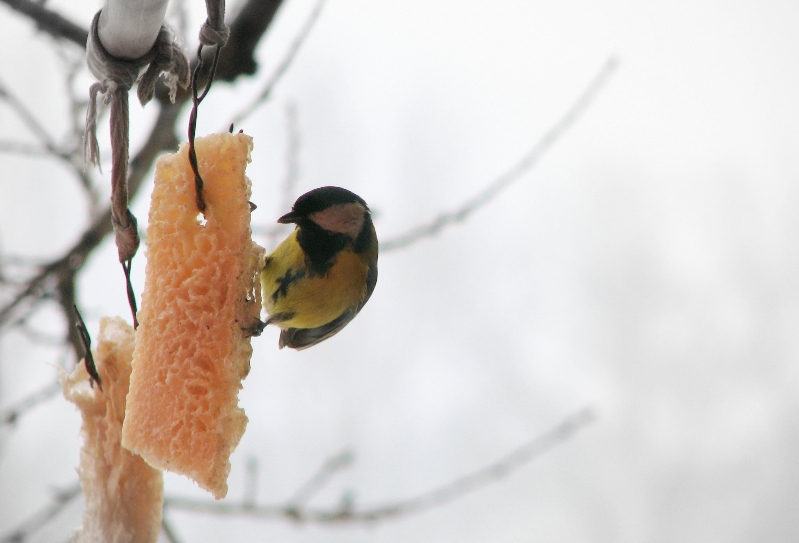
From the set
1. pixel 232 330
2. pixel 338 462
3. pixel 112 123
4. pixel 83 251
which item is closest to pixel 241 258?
pixel 232 330

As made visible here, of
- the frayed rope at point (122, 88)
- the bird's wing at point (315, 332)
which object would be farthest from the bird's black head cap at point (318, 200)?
the frayed rope at point (122, 88)

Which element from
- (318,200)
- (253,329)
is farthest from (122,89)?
(318,200)

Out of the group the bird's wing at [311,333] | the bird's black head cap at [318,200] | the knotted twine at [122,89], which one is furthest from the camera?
the bird's wing at [311,333]

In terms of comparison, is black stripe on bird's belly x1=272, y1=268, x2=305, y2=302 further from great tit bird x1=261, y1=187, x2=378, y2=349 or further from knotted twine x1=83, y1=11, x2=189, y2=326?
knotted twine x1=83, y1=11, x2=189, y2=326

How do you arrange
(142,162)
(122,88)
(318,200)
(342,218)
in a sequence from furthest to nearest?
(142,162) < (342,218) < (318,200) < (122,88)

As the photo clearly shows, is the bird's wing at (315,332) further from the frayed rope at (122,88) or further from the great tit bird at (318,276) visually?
the frayed rope at (122,88)

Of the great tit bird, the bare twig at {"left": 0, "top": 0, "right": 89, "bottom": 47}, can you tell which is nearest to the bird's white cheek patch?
the great tit bird

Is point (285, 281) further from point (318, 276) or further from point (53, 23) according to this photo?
point (53, 23)
